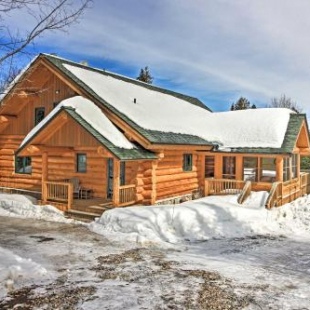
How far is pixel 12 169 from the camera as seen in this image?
21062 millimetres

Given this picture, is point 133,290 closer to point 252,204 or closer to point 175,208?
point 175,208

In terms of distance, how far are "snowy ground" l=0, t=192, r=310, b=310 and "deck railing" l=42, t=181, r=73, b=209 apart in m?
0.73

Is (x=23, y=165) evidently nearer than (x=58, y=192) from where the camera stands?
No

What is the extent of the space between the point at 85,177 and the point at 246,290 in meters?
12.1

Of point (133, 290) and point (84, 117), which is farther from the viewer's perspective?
point (84, 117)

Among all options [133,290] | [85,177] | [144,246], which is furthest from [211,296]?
[85,177]

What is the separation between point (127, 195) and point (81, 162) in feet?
13.1

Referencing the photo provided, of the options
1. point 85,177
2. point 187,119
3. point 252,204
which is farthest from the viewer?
point 187,119

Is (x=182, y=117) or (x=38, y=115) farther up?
(x=182, y=117)

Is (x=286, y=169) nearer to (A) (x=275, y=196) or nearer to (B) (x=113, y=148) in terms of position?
(A) (x=275, y=196)

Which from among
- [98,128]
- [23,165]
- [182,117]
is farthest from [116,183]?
[182,117]

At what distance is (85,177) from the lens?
18297 mm

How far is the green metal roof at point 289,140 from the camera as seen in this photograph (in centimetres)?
1817

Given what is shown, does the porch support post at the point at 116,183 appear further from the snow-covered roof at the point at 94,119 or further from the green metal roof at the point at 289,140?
the green metal roof at the point at 289,140
